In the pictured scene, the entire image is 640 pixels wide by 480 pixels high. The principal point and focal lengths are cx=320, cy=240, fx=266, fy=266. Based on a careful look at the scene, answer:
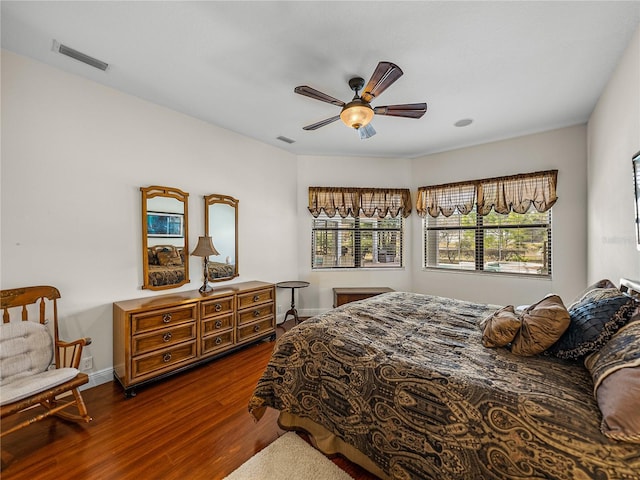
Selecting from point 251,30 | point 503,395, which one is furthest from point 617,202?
point 251,30

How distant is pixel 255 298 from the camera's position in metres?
3.41

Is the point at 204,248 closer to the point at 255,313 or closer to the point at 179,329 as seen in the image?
the point at 179,329

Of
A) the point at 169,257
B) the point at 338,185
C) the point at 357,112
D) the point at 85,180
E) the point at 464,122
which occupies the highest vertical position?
the point at 464,122

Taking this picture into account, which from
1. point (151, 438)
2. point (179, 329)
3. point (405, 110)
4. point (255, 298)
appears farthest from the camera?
point (255, 298)

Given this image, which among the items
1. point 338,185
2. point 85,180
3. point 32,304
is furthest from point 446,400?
point 338,185

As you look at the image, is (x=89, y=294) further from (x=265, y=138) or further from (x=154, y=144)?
(x=265, y=138)

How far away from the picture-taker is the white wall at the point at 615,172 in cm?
205

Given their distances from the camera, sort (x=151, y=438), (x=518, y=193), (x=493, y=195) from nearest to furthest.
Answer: (x=151, y=438)
(x=518, y=193)
(x=493, y=195)

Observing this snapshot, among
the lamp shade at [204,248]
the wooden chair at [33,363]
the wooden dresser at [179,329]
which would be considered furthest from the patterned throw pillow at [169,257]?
the wooden chair at [33,363]

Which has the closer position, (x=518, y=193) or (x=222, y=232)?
(x=222, y=232)

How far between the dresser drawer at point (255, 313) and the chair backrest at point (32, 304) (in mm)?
1602

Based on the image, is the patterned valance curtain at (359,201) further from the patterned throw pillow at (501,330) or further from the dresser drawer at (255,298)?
the patterned throw pillow at (501,330)

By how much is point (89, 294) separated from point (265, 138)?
9.38 feet

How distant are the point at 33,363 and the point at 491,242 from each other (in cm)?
539
